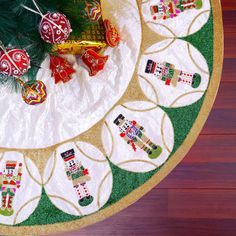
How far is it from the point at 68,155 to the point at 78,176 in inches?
2.5

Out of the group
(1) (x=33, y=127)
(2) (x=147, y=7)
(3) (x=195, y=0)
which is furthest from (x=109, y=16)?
(1) (x=33, y=127)

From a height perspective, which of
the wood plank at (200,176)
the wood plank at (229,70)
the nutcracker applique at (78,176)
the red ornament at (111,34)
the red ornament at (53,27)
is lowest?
the wood plank at (200,176)

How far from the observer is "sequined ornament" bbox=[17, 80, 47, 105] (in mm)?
1031

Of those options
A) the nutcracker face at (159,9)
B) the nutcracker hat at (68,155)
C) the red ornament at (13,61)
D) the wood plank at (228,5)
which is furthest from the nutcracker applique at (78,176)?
the wood plank at (228,5)

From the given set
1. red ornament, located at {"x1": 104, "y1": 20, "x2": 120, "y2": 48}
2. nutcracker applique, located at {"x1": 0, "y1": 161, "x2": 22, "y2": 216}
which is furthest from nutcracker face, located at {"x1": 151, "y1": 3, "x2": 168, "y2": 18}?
nutcracker applique, located at {"x1": 0, "y1": 161, "x2": 22, "y2": 216}

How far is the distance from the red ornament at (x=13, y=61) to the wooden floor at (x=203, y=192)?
555 mm

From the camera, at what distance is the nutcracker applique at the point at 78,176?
108cm

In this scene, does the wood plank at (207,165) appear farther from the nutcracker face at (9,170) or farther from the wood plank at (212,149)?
the nutcracker face at (9,170)

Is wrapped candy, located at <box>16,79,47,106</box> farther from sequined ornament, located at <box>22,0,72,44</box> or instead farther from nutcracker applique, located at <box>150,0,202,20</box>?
nutcracker applique, located at <box>150,0,202,20</box>

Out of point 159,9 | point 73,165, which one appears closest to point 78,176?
point 73,165

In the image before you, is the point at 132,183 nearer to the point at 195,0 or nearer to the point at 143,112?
the point at 143,112

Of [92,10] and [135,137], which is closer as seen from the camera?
[92,10]

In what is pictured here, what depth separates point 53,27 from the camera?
31.2 inches

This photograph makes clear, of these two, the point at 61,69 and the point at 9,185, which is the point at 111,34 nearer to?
the point at 61,69
